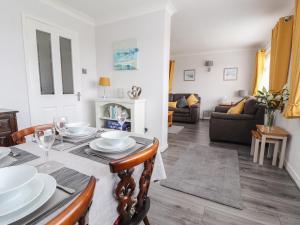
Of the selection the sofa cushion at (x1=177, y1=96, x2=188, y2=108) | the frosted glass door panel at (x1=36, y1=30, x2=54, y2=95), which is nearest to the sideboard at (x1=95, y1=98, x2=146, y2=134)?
the frosted glass door panel at (x1=36, y1=30, x2=54, y2=95)

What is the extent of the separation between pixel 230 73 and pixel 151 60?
4100mm

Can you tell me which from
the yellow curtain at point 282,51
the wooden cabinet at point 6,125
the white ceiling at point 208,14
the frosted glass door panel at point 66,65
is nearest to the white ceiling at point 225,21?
the white ceiling at point 208,14

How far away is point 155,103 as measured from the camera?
9.45ft

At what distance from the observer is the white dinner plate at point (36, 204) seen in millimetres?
455

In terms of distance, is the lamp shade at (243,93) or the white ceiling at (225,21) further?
the lamp shade at (243,93)

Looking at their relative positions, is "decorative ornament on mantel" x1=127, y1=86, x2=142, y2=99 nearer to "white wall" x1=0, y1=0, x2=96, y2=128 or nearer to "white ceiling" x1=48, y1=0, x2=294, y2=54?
"white ceiling" x1=48, y1=0, x2=294, y2=54

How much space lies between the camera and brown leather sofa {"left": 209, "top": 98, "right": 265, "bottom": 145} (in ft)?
10.1

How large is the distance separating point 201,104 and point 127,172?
5.98m

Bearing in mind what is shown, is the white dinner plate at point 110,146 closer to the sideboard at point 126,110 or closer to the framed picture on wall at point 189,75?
the sideboard at point 126,110

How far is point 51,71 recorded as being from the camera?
268 cm

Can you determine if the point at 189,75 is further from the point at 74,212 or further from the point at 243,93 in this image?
the point at 74,212

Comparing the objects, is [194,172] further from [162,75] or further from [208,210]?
[162,75]

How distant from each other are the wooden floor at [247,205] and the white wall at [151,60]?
128 cm

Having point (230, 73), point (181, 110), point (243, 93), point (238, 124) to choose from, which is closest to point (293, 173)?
point (238, 124)
